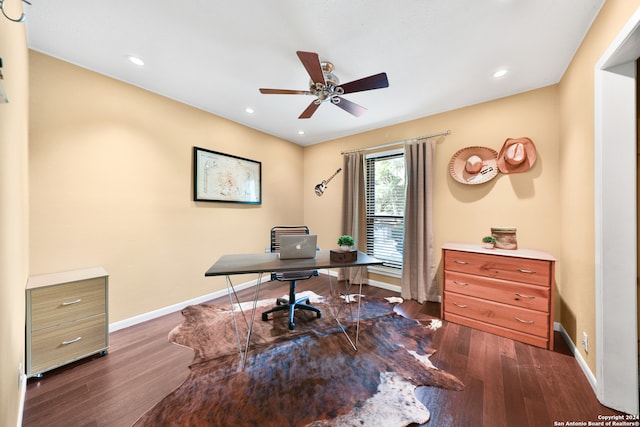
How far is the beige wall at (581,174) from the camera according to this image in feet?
4.86

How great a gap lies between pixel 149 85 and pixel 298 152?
8.31 ft

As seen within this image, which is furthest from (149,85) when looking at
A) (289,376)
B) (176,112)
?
(289,376)

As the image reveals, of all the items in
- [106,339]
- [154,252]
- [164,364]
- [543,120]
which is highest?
[543,120]

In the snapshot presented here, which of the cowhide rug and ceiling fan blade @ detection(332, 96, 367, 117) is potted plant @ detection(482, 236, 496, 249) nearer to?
the cowhide rug

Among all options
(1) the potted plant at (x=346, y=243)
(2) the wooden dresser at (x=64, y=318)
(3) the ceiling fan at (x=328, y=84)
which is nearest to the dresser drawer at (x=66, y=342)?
(2) the wooden dresser at (x=64, y=318)

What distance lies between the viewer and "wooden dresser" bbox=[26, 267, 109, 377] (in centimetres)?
161

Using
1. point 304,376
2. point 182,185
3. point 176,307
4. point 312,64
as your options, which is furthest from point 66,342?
point 312,64

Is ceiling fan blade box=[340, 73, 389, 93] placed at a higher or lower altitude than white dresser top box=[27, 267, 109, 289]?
higher

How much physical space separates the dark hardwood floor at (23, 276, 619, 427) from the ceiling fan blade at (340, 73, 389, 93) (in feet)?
7.66

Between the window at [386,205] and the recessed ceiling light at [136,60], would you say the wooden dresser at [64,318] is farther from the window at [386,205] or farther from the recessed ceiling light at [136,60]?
the window at [386,205]

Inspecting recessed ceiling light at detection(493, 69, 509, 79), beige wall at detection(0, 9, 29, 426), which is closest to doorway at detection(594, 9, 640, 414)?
recessed ceiling light at detection(493, 69, 509, 79)

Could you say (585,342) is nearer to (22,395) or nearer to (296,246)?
(296,246)

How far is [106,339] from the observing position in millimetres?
1891

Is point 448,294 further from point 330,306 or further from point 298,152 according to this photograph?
point 298,152
